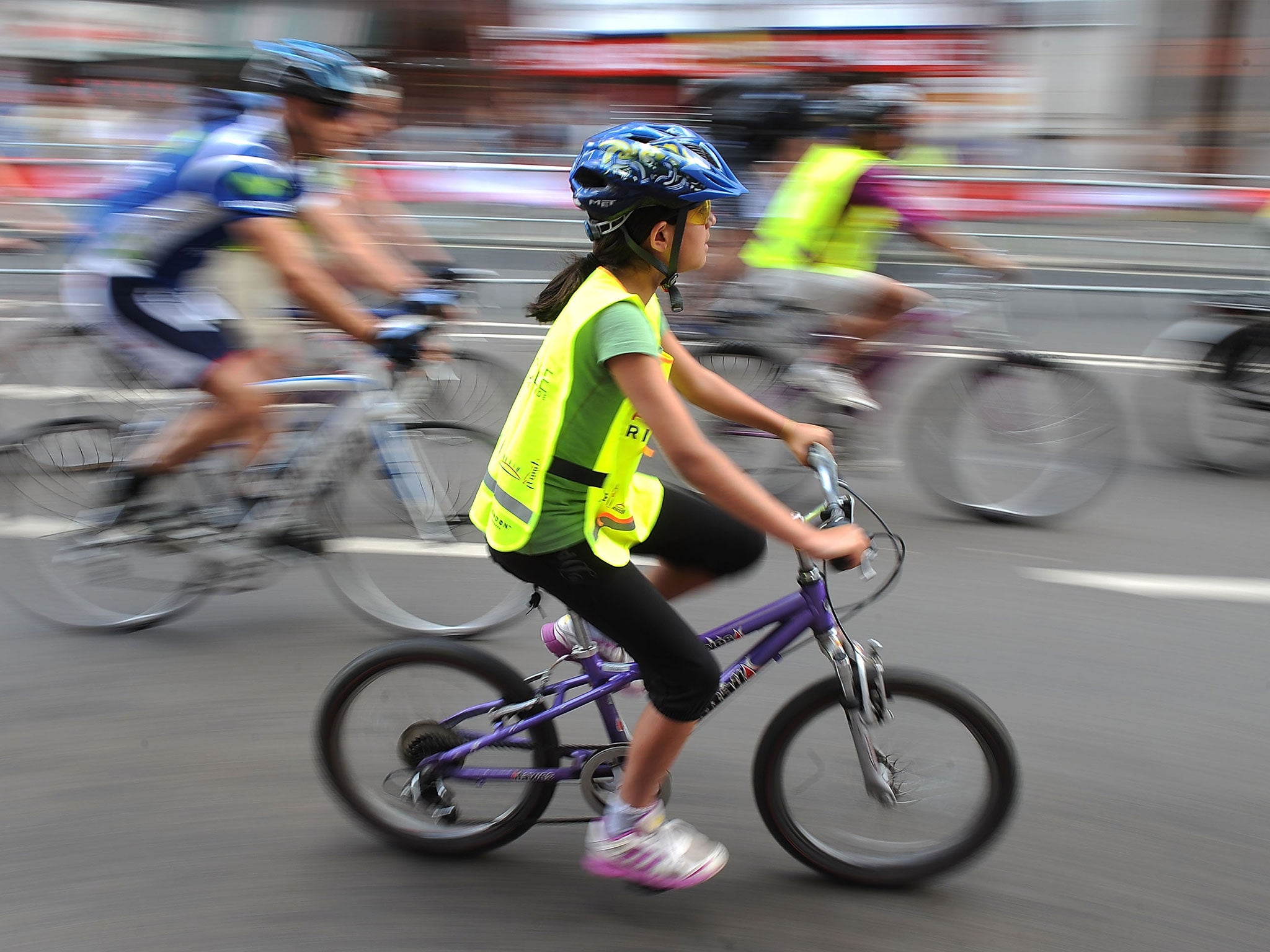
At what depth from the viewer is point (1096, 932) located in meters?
2.90

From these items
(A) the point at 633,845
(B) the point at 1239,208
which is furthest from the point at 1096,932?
(B) the point at 1239,208

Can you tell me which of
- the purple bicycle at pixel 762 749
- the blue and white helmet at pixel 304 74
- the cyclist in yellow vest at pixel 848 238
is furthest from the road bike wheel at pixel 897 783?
the cyclist in yellow vest at pixel 848 238

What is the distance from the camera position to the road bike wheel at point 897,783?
2.85 meters

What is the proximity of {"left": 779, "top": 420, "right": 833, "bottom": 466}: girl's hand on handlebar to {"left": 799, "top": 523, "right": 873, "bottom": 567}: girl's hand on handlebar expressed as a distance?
0.32 meters

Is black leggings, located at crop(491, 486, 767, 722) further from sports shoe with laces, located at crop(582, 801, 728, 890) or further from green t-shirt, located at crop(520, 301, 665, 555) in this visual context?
sports shoe with laces, located at crop(582, 801, 728, 890)

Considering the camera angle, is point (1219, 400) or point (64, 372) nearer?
point (64, 372)

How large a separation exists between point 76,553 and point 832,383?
129 inches

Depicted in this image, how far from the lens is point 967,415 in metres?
5.75

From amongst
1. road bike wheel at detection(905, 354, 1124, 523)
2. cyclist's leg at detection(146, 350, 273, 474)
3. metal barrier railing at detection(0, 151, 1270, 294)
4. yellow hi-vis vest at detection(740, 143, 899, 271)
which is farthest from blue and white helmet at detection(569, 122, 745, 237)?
metal barrier railing at detection(0, 151, 1270, 294)

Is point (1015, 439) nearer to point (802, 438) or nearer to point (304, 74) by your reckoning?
point (802, 438)

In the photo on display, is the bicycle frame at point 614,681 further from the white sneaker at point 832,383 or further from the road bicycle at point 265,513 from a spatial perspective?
the white sneaker at point 832,383

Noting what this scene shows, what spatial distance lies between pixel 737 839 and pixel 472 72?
14126 mm

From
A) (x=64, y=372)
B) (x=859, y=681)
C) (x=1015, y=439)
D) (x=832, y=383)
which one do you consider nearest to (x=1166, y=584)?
(x=1015, y=439)

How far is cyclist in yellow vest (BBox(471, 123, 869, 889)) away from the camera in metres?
2.56
